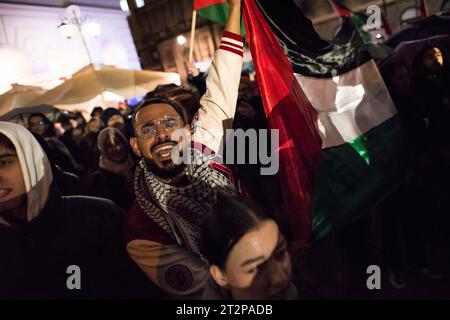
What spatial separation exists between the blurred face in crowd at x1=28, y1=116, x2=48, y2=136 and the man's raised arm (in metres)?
3.85

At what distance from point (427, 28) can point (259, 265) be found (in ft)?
13.2

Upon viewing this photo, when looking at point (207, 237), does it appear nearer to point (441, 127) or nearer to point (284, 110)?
point (284, 110)

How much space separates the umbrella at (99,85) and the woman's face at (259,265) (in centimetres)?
506

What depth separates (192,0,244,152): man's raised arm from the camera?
1.68 metres

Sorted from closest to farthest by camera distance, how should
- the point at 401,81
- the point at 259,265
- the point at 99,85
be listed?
the point at 259,265 < the point at 401,81 < the point at 99,85

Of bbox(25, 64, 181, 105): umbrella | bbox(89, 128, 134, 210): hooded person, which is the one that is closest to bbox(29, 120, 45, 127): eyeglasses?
bbox(25, 64, 181, 105): umbrella

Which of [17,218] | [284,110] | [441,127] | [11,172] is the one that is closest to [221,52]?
[284,110]

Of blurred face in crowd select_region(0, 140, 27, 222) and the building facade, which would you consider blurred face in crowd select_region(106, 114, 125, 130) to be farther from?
the building facade

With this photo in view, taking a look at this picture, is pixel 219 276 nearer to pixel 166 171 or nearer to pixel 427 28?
pixel 166 171

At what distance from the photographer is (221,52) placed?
5.59ft

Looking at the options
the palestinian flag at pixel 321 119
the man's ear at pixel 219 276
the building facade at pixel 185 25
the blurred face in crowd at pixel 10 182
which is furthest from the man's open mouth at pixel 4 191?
the building facade at pixel 185 25

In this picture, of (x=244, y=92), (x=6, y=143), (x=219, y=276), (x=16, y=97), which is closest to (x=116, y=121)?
(x=244, y=92)

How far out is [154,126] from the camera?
1.55 m

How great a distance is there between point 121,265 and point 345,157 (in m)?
1.62
